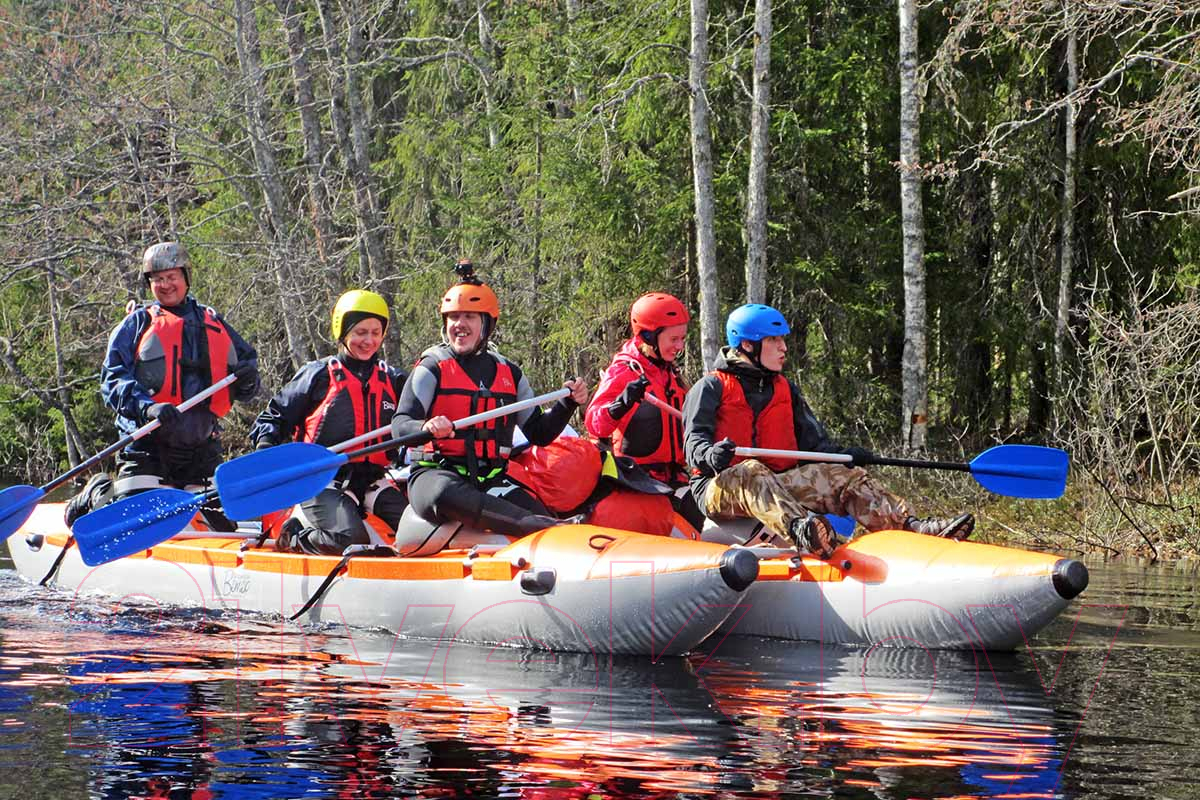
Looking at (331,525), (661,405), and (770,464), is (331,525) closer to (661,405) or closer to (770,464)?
(661,405)

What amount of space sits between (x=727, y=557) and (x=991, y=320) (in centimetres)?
1032

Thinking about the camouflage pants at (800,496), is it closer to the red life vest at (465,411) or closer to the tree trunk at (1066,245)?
the red life vest at (465,411)

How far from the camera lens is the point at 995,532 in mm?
12289

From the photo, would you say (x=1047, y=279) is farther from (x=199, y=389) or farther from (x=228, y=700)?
(x=228, y=700)

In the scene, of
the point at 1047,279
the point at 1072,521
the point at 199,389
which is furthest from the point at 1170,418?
the point at 199,389

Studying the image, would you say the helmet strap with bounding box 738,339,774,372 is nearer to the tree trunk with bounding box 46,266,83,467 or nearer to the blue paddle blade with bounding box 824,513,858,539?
the blue paddle blade with bounding box 824,513,858,539

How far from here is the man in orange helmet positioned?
302 inches

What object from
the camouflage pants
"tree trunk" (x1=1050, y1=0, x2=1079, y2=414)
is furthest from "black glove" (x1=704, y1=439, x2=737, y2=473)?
"tree trunk" (x1=1050, y1=0, x2=1079, y2=414)

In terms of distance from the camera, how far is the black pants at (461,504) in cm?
765

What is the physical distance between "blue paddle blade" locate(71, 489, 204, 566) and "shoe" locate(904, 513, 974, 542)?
3.66 m

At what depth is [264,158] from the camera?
17.7 meters

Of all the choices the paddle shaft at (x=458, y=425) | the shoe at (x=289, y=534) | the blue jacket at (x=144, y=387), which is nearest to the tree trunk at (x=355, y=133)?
the blue jacket at (x=144, y=387)

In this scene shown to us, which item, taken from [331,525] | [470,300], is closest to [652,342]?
[470,300]

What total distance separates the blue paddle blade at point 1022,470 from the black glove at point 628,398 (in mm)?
1733
